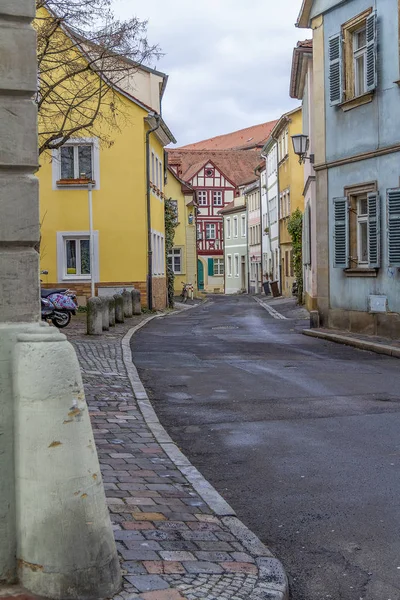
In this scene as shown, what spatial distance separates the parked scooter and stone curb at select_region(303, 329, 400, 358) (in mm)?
5892

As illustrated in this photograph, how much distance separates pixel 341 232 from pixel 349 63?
379 centimetres

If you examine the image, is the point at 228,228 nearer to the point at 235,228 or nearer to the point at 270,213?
the point at 235,228

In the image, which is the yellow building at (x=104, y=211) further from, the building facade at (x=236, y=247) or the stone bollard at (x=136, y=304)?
the building facade at (x=236, y=247)

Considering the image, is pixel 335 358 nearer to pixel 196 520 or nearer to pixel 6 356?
pixel 196 520

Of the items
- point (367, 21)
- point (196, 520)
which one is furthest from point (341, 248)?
point (196, 520)

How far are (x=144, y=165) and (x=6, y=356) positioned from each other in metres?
29.6

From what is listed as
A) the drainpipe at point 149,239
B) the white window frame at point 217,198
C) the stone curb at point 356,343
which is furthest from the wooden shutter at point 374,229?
the white window frame at point 217,198

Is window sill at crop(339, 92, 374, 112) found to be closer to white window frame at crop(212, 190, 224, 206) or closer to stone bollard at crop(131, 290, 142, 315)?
stone bollard at crop(131, 290, 142, 315)

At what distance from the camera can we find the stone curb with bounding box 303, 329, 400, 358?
16.2m

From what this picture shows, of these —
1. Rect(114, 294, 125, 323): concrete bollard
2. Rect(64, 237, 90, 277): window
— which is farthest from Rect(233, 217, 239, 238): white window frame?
Rect(114, 294, 125, 323): concrete bollard

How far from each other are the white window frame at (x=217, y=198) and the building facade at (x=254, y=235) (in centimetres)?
1801

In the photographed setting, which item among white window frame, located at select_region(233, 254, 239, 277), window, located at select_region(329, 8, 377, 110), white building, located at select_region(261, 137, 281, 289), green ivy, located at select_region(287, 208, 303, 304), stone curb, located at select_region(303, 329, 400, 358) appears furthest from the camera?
white window frame, located at select_region(233, 254, 239, 277)

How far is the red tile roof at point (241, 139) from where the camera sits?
373 ft

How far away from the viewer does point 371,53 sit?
62.7 ft
